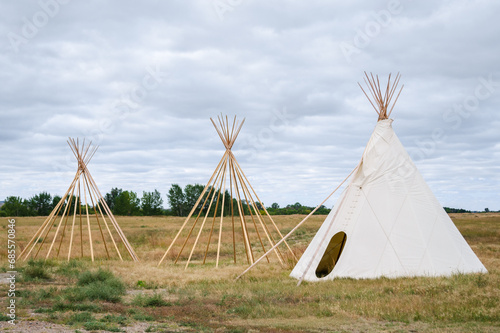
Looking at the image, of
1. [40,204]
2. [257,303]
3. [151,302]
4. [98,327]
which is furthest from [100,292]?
[40,204]

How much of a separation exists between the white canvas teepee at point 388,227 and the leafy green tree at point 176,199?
47.6m

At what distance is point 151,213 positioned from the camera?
5581 centimetres

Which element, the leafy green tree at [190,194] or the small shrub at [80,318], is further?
the leafy green tree at [190,194]

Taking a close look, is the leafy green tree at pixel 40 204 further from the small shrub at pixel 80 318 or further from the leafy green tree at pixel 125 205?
the small shrub at pixel 80 318

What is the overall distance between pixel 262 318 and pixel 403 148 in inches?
219

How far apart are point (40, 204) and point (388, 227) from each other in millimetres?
48522

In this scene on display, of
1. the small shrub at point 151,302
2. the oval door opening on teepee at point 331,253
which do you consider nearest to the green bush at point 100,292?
the small shrub at point 151,302

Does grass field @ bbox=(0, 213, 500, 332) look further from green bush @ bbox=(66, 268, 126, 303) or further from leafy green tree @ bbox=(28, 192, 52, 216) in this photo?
leafy green tree @ bbox=(28, 192, 52, 216)

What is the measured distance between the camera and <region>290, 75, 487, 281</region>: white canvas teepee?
8648 millimetres

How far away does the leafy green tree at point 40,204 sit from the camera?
163 ft

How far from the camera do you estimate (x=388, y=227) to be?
895 centimetres

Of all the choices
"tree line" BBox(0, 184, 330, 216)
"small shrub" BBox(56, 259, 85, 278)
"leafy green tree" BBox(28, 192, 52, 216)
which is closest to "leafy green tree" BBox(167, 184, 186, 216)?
"tree line" BBox(0, 184, 330, 216)

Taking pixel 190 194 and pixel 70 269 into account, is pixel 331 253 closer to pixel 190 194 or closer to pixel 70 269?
pixel 70 269

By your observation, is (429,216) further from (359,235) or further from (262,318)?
(262,318)
